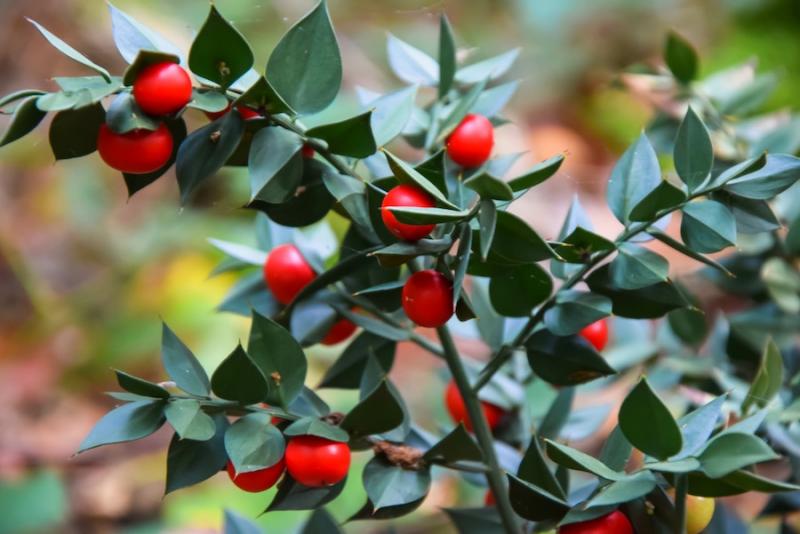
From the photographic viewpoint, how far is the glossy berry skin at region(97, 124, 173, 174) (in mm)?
443

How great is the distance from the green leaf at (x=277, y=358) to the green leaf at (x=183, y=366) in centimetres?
3

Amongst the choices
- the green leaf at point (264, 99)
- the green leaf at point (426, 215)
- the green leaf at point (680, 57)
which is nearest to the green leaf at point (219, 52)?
the green leaf at point (264, 99)

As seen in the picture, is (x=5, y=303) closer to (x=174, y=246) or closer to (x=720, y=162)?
(x=174, y=246)

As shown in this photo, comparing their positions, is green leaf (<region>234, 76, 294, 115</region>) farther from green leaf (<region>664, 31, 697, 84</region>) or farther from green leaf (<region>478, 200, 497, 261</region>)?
green leaf (<region>664, 31, 697, 84</region>)

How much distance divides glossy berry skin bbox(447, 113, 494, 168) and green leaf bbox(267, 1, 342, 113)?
0.10m

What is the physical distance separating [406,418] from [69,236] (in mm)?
2155

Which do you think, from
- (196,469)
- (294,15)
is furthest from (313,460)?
(294,15)

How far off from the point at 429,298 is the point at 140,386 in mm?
153

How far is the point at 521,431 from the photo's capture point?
27.7 inches

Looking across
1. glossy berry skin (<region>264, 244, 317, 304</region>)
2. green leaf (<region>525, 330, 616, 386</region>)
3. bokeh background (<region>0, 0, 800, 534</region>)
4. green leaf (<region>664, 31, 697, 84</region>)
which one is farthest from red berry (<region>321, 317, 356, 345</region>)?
bokeh background (<region>0, 0, 800, 534</region>)

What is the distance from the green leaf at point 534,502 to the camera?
1.50 ft

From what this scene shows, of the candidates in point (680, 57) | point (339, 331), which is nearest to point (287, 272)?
point (339, 331)

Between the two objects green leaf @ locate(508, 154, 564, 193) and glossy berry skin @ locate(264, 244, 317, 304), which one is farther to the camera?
glossy berry skin @ locate(264, 244, 317, 304)

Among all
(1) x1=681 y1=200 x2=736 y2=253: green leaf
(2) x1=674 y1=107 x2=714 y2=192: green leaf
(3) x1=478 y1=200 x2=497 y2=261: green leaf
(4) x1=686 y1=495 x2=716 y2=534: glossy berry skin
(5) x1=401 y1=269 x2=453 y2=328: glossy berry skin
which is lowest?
(4) x1=686 y1=495 x2=716 y2=534: glossy berry skin
